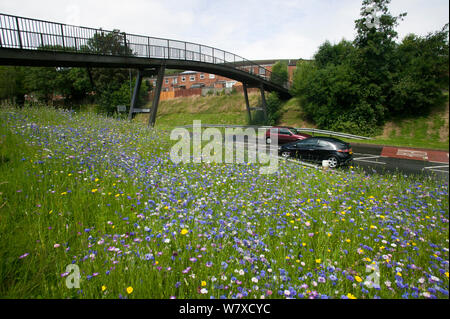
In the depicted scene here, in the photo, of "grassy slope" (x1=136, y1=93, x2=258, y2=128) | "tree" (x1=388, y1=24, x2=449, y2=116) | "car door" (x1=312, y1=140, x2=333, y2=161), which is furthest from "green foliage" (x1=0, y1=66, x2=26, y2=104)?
"tree" (x1=388, y1=24, x2=449, y2=116)

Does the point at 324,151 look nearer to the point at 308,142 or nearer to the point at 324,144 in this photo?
the point at 324,144

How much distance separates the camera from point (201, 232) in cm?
300

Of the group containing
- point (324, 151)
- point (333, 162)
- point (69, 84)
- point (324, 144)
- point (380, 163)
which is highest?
point (69, 84)

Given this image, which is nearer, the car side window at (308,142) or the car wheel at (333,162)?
the car wheel at (333,162)

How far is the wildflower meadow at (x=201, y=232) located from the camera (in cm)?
219

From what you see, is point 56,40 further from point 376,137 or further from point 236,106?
point 236,106

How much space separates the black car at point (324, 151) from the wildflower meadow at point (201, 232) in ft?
10.9

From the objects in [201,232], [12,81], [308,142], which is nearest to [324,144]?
[308,142]

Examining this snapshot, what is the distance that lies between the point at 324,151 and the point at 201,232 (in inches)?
327

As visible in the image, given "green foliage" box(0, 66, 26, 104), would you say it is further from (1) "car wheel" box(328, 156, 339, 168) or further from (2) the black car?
(1) "car wheel" box(328, 156, 339, 168)

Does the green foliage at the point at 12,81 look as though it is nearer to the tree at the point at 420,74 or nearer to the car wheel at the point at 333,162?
the car wheel at the point at 333,162

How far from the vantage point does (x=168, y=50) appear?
16.4 m

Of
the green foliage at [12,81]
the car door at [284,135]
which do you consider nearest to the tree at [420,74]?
the car door at [284,135]

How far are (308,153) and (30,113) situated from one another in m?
12.2
